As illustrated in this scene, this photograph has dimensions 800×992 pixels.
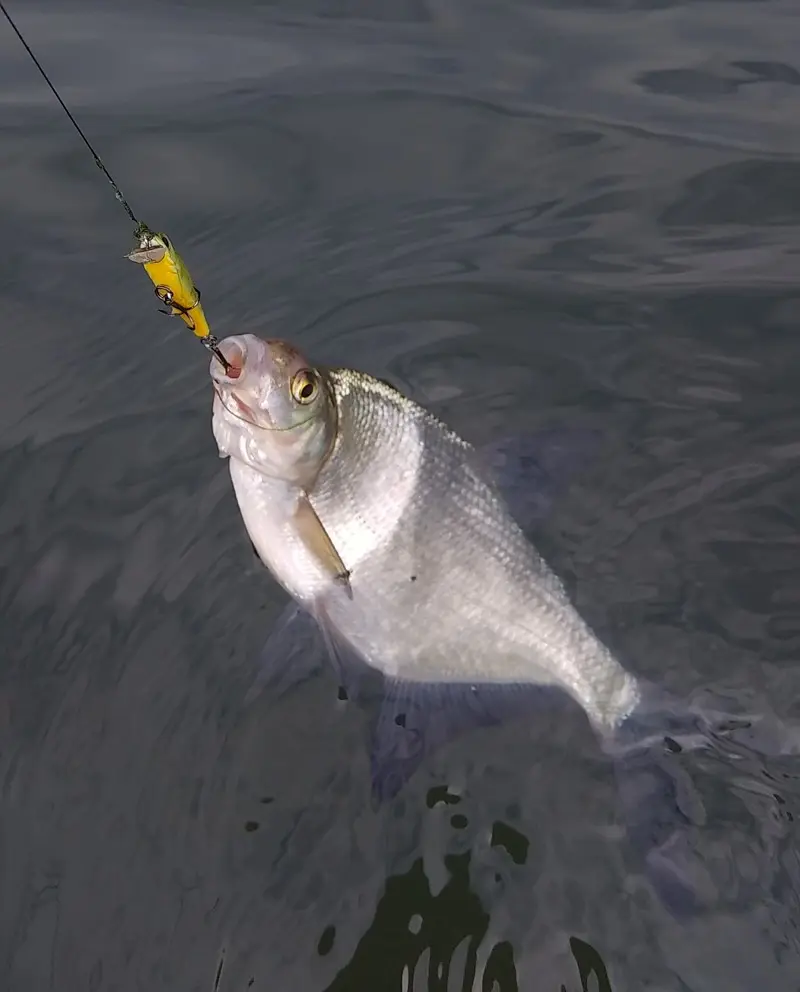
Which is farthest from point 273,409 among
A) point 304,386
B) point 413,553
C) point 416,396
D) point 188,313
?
point 416,396

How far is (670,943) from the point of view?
2.53 metres

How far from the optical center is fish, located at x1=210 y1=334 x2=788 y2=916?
8.89ft

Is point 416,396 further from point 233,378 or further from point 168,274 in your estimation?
point 168,274

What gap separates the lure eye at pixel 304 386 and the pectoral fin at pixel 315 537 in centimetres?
28

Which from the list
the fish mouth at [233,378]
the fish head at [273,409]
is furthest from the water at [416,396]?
the fish mouth at [233,378]

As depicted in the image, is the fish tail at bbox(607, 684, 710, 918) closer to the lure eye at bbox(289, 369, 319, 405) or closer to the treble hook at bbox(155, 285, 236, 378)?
the lure eye at bbox(289, 369, 319, 405)

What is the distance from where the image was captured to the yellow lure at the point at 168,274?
236 centimetres

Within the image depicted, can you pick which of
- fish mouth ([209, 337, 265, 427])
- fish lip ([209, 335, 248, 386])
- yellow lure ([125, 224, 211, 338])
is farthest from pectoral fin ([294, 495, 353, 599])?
yellow lure ([125, 224, 211, 338])

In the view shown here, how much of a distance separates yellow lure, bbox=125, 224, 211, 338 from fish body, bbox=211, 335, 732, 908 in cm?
26

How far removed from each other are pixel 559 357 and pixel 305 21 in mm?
3593

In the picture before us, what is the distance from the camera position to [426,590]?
283cm

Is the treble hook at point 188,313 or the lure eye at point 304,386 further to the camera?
the lure eye at point 304,386

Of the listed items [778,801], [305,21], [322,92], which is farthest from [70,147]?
[778,801]

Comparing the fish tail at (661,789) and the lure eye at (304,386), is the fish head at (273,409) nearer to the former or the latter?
the lure eye at (304,386)
